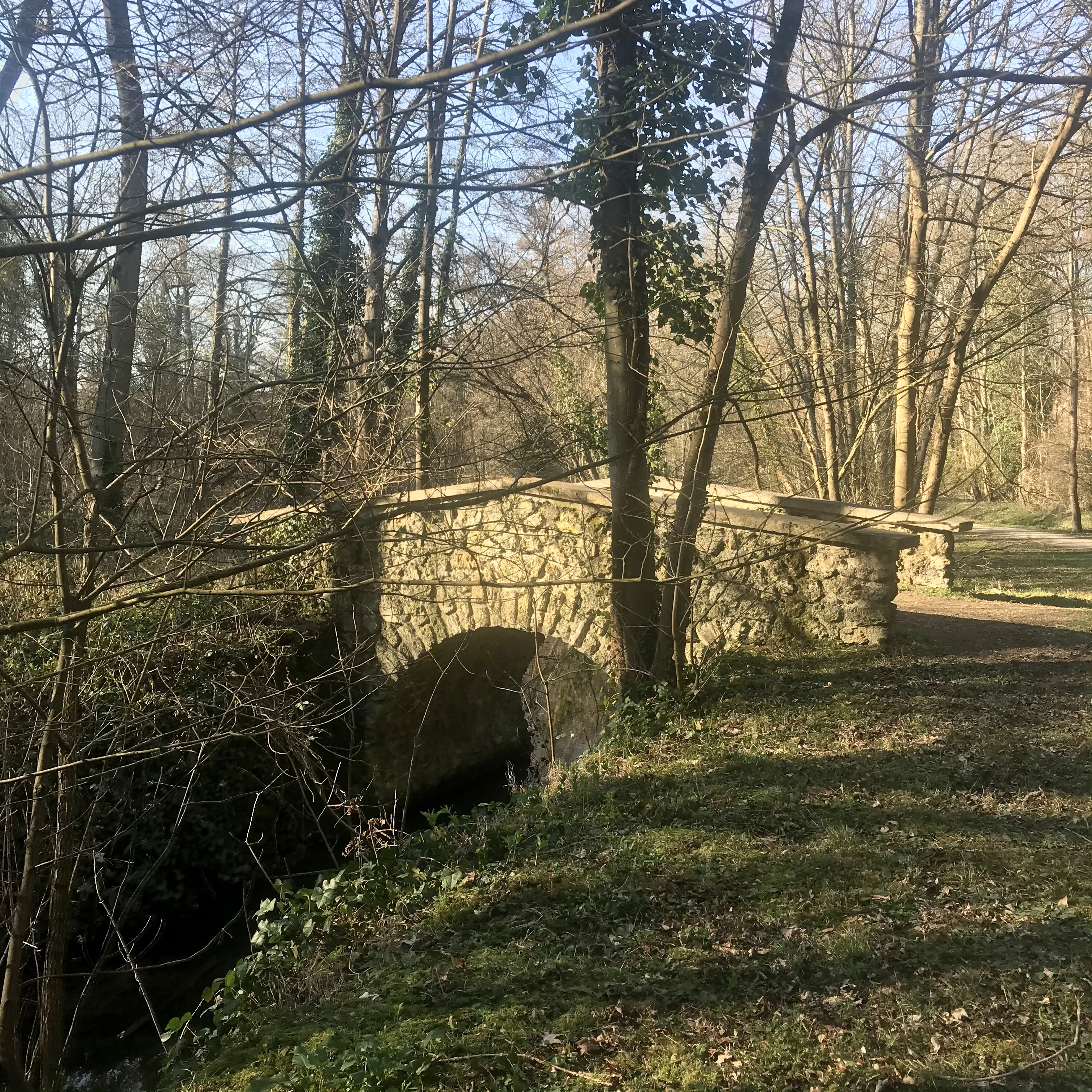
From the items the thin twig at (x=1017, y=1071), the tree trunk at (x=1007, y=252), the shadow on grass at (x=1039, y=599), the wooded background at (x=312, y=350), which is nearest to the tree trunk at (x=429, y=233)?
the wooded background at (x=312, y=350)

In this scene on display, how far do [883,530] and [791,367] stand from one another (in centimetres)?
251

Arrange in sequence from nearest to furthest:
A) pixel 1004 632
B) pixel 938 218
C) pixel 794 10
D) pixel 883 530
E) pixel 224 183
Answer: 1. pixel 224 183
2. pixel 794 10
3. pixel 883 530
4. pixel 938 218
5. pixel 1004 632

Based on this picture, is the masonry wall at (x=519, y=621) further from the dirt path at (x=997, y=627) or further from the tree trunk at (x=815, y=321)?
the tree trunk at (x=815, y=321)

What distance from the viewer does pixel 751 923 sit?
3.40 meters

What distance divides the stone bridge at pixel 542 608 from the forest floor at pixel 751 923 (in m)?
0.86

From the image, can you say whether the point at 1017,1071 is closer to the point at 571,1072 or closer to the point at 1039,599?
the point at 571,1072

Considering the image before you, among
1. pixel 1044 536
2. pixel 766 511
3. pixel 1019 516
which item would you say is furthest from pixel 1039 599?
pixel 1019 516

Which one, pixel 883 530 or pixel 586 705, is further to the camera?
pixel 586 705

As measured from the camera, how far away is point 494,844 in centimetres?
455

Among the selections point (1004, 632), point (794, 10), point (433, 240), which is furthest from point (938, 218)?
point (433, 240)

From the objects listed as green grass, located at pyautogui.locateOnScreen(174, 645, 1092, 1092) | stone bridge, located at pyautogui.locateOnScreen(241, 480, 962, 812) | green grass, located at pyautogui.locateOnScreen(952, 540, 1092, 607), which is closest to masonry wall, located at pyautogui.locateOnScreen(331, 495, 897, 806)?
stone bridge, located at pyautogui.locateOnScreen(241, 480, 962, 812)

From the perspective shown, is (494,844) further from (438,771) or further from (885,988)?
(438,771)

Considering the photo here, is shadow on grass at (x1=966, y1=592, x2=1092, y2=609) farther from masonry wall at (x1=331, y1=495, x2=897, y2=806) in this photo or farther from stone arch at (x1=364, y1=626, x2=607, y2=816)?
stone arch at (x1=364, y1=626, x2=607, y2=816)

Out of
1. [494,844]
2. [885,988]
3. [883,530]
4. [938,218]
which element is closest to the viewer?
[885,988]
